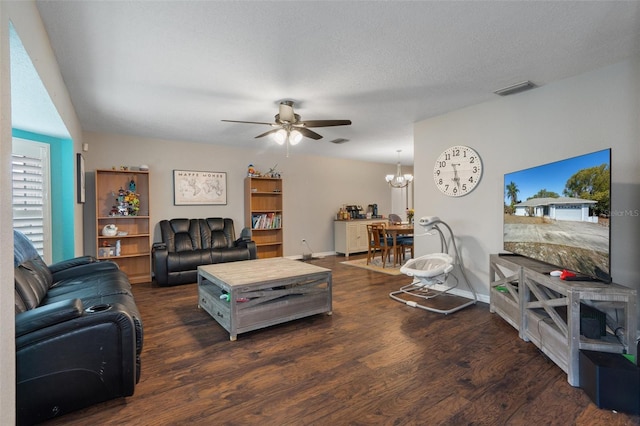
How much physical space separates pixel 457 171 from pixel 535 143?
87 cm

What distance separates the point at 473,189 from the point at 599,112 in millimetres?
1311

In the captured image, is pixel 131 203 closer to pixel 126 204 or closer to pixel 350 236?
pixel 126 204

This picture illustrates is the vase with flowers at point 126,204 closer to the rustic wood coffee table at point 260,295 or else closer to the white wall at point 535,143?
the rustic wood coffee table at point 260,295

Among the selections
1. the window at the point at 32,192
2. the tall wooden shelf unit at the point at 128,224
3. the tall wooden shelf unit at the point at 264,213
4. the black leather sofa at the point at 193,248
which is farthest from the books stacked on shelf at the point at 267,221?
the window at the point at 32,192

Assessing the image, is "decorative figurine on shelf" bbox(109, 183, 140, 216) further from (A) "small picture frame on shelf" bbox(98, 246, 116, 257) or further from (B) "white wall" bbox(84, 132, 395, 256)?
(A) "small picture frame on shelf" bbox(98, 246, 116, 257)

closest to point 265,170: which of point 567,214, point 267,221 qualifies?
point 267,221

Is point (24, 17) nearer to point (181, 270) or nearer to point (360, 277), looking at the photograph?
point (181, 270)

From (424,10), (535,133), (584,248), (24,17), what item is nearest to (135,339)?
(24,17)

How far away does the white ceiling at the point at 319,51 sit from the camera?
1.92 meters

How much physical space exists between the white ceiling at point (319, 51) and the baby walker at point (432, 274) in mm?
1637

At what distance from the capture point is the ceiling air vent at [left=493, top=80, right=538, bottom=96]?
9.80 ft

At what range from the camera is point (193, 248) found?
5.02m

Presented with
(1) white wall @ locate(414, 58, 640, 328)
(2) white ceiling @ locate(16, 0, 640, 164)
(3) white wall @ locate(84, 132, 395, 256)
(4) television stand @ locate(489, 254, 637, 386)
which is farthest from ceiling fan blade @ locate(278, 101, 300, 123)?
(4) television stand @ locate(489, 254, 637, 386)

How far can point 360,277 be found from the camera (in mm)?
4883
